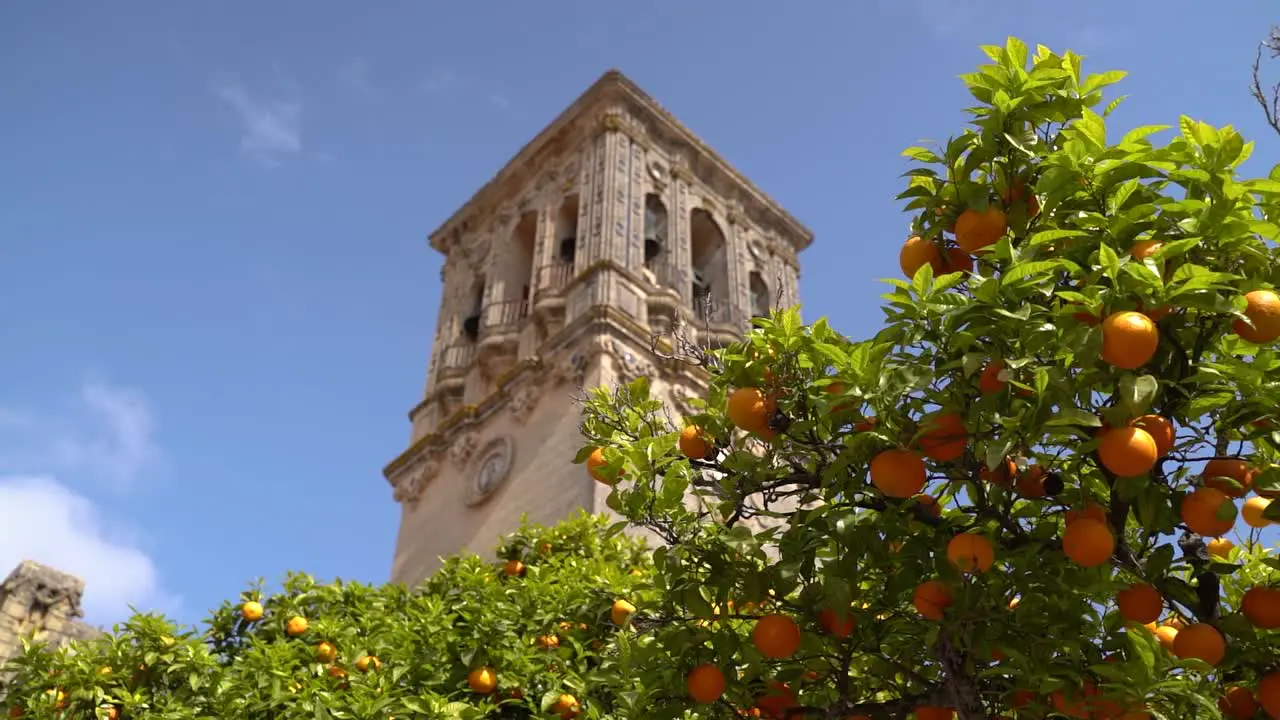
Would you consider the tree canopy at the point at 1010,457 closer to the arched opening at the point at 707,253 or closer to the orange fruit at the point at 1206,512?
the orange fruit at the point at 1206,512

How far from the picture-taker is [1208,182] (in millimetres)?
3916

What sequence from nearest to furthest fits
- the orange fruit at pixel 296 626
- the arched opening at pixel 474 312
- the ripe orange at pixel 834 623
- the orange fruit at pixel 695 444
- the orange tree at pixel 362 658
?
the ripe orange at pixel 834 623
the orange fruit at pixel 695 444
the orange tree at pixel 362 658
the orange fruit at pixel 296 626
the arched opening at pixel 474 312

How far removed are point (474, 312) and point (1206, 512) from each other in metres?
21.7

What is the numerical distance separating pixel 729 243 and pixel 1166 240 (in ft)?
70.9

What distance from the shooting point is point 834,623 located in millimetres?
4520

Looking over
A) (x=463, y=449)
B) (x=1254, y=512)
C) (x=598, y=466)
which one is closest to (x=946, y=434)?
(x=1254, y=512)

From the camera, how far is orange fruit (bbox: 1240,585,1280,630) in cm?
385

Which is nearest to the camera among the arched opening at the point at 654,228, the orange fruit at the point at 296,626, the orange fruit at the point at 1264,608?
the orange fruit at the point at 1264,608

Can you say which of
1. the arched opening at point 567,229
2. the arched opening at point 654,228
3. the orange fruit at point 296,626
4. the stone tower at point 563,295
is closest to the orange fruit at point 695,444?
the orange fruit at point 296,626

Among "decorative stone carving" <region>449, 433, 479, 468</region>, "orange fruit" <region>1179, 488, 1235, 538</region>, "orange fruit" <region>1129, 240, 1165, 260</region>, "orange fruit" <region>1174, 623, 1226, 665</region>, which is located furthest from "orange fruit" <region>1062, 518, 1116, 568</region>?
"decorative stone carving" <region>449, 433, 479, 468</region>

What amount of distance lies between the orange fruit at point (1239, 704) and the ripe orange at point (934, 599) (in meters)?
1.16

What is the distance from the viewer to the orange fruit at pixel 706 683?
14.5ft

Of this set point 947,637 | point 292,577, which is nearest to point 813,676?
point 947,637

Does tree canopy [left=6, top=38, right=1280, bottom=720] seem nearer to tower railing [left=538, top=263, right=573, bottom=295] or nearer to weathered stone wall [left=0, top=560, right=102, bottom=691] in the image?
weathered stone wall [left=0, top=560, right=102, bottom=691]
